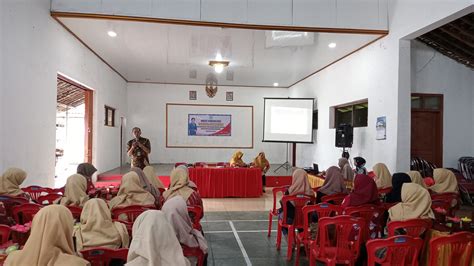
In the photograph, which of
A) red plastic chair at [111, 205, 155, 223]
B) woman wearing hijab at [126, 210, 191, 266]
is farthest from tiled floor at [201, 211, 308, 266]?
woman wearing hijab at [126, 210, 191, 266]

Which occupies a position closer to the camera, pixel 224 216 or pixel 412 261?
pixel 412 261

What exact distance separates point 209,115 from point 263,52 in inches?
219

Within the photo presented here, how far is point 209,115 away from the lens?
13.4 m

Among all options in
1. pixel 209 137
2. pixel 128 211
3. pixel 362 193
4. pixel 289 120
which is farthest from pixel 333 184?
pixel 209 137

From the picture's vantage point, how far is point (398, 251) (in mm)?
2529

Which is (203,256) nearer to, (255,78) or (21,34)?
(21,34)

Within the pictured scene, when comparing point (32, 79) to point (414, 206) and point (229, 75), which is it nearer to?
point (414, 206)

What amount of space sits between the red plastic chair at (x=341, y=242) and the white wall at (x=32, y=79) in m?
4.15

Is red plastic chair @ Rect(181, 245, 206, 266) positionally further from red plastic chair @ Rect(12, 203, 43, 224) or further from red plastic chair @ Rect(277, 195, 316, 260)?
red plastic chair @ Rect(12, 203, 43, 224)

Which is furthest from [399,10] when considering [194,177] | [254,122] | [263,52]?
[254,122]

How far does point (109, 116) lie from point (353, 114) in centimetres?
737

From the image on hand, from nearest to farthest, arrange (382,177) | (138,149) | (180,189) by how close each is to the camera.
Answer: (180,189) < (382,177) < (138,149)

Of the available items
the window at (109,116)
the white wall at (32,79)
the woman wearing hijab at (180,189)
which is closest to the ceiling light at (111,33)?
the white wall at (32,79)

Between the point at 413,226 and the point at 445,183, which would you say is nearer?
the point at 413,226
